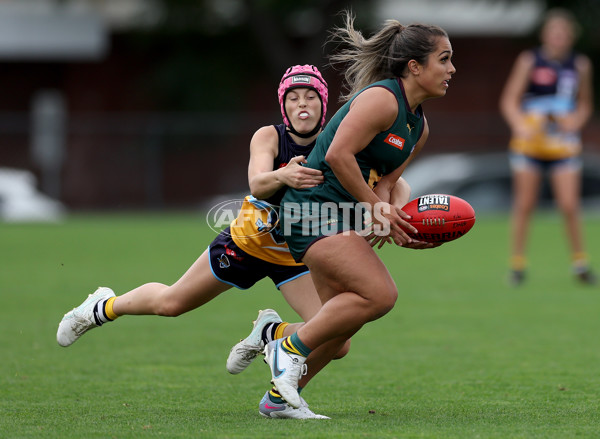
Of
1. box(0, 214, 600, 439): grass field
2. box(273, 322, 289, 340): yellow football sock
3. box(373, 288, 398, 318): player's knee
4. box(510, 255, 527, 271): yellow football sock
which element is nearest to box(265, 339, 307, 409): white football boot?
box(0, 214, 600, 439): grass field

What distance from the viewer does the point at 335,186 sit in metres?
4.48

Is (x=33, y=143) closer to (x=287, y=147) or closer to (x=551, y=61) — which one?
(x=551, y=61)

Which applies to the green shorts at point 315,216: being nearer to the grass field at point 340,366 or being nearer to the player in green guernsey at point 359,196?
the player in green guernsey at point 359,196

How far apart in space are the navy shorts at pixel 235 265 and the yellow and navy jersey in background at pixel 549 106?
5120 mm

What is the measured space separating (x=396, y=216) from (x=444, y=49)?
814 mm

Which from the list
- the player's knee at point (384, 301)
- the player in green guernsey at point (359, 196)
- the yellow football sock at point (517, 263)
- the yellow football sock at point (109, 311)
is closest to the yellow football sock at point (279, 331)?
the player in green guernsey at point (359, 196)

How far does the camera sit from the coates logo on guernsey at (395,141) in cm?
440

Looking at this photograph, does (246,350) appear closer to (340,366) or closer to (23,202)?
(340,366)

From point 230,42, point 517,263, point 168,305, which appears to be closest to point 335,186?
point 168,305

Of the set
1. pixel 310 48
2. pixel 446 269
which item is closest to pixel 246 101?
pixel 310 48

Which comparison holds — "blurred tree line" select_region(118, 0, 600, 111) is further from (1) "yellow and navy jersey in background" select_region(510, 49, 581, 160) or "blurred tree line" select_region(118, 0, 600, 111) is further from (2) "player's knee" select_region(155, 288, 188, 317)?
(2) "player's knee" select_region(155, 288, 188, 317)

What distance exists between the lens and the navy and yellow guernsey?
4.43m

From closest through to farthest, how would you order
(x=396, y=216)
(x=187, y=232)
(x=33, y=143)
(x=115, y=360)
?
(x=396, y=216), (x=115, y=360), (x=187, y=232), (x=33, y=143)

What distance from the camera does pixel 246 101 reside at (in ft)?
83.3
